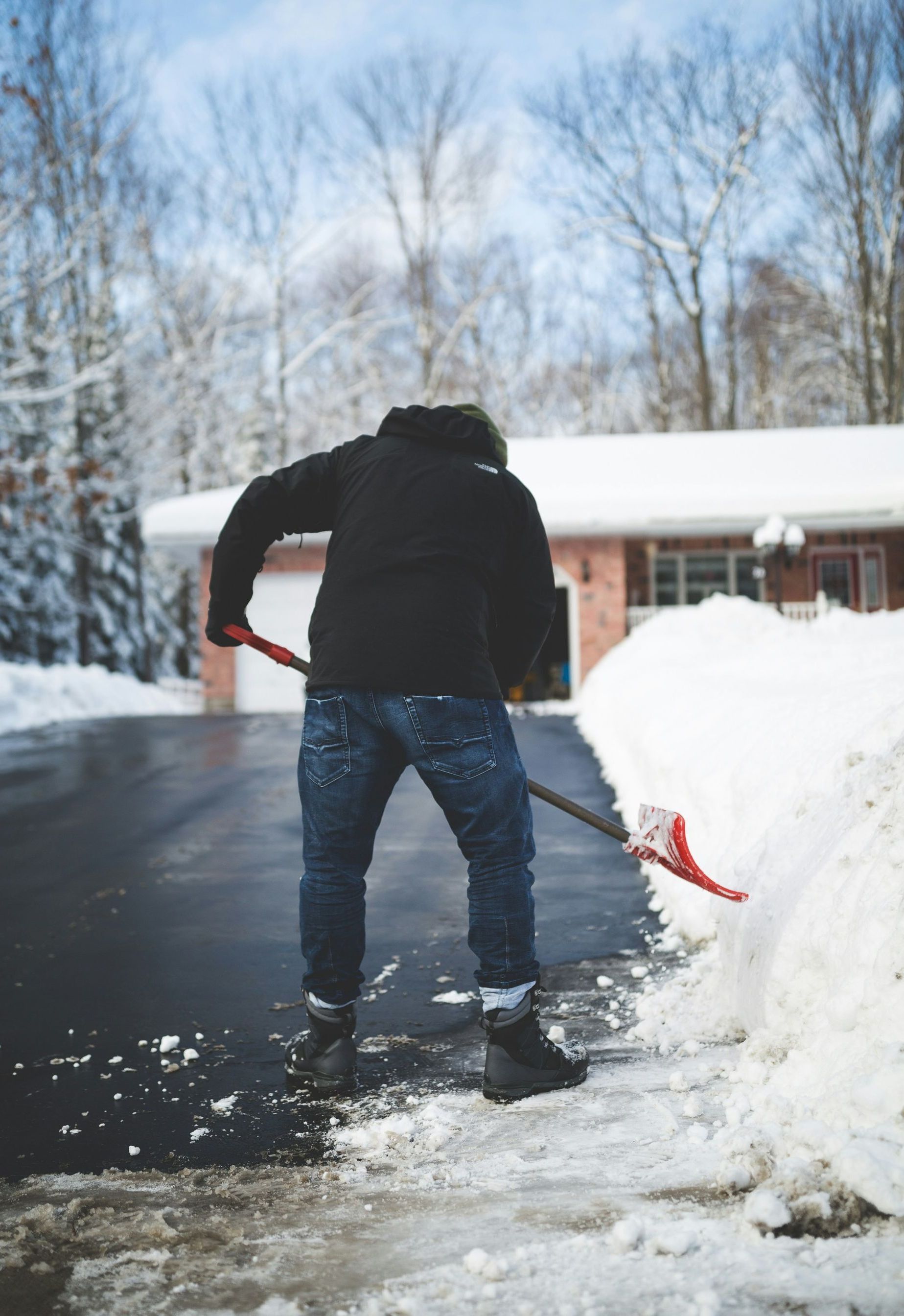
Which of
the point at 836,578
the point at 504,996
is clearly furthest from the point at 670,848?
the point at 836,578

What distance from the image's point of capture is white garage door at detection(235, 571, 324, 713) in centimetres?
1623

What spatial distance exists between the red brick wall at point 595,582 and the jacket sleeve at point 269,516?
45.4 ft

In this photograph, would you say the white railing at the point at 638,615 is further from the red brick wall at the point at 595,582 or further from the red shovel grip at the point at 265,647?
the red shovel grip at the point at 265,647

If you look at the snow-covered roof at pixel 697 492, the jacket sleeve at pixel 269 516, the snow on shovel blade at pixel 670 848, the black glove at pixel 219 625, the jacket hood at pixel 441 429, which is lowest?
the snow on shovel blade at pixel 670 848

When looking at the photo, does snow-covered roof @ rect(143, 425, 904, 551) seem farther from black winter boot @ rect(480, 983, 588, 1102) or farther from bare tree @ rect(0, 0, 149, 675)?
black winter boot @ rect(480, 983, 588, 1102)

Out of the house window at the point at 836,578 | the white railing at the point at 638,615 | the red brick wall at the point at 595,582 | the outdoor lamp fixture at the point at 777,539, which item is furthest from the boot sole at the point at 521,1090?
the house window at the point at 836,578

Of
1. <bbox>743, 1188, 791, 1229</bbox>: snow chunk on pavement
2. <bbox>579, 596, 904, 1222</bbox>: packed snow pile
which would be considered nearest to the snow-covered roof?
<bbox>579, 596, 904, 1222</bbox>: packed snow pile

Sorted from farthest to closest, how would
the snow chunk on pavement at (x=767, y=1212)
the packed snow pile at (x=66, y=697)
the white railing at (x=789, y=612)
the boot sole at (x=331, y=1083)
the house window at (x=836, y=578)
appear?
1. the house window at (x=836, y=578)
2. the white railing at (x=789, y=612)
3. the packed snow pile at (x=66, y=697)
4. the boot sole at (x=331, y=1083)
5. the snow chunk on pavement at (x=767, y=1212)

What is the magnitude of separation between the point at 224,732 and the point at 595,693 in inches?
157

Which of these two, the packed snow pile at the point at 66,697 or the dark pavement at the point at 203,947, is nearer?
the dark pavement at the point at 203,947

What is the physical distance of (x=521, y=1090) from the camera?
2299 millimetres

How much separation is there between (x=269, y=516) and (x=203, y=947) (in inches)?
72.4

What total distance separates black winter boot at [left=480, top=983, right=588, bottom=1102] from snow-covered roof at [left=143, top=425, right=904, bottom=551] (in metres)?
13.4

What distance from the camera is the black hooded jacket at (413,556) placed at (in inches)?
93.4
